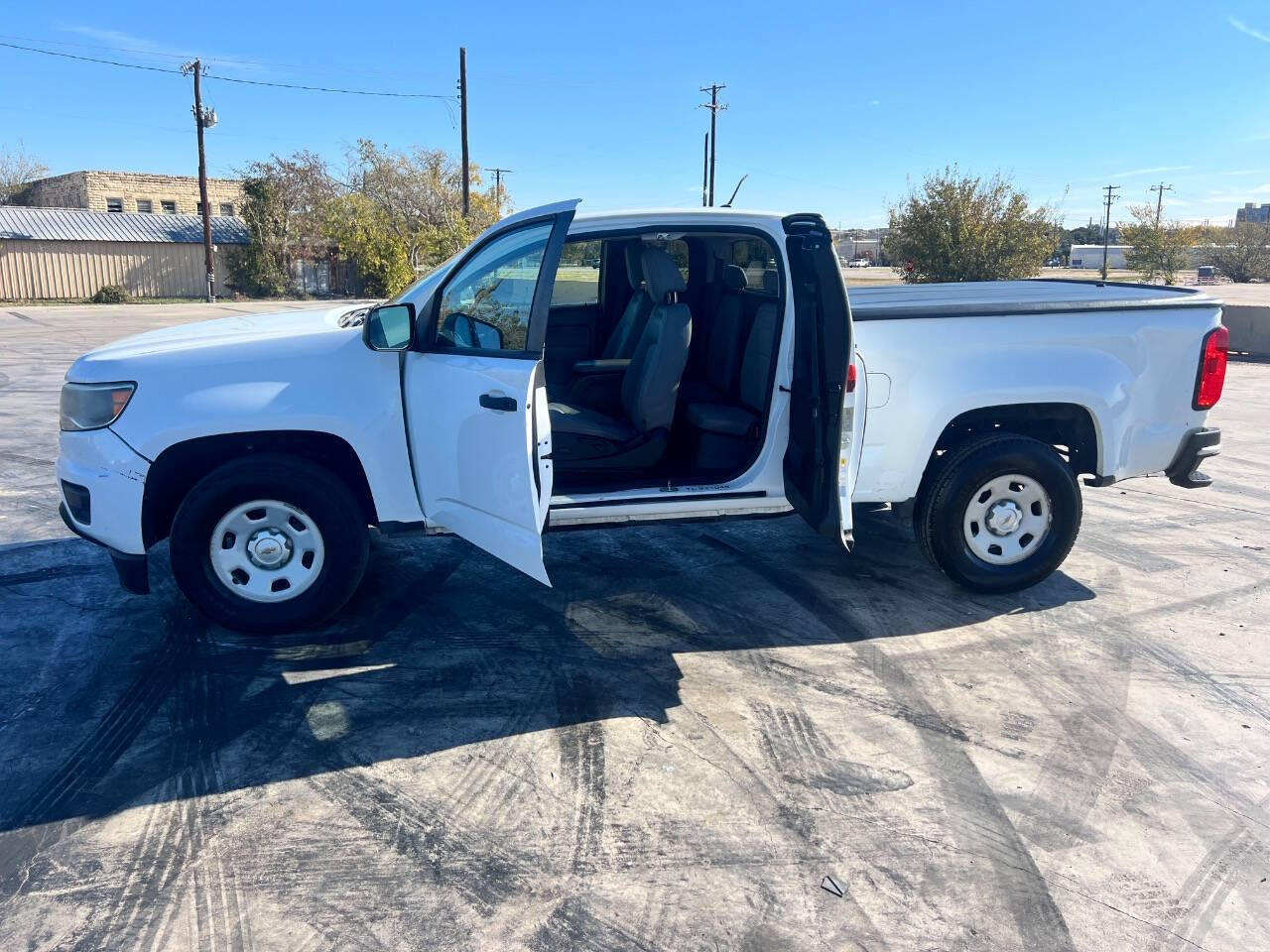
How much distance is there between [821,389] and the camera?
14.8ft

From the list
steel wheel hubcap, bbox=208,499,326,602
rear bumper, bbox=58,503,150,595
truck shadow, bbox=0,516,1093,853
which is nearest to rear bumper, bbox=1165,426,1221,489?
truck shadow, bbox=0,516,1093,853

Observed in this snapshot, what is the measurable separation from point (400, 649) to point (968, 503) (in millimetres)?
3043

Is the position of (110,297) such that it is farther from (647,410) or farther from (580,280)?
(647,410)

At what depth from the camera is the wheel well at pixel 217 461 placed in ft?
14.5

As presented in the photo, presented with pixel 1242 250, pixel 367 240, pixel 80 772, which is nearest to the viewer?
pixel 80 772

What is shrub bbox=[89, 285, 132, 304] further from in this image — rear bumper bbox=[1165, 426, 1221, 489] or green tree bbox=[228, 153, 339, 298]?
rear bumper bbox=[1165, 426, 1221, 489]

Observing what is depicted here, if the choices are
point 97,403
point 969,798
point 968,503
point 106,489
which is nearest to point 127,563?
point 106,489

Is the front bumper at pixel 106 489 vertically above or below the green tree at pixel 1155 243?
below

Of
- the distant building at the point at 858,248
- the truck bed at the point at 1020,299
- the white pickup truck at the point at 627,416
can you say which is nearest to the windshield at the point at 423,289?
the white pickup truck at the point at 627,416

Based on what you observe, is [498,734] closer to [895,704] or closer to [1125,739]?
[895,704]

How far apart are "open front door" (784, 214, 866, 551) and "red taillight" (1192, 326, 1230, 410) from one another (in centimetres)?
198

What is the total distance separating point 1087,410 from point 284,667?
14.2ft

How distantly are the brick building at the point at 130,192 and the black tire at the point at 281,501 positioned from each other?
51.4 metres

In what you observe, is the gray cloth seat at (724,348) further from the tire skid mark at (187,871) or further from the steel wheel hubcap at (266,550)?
the tire skid mark at (187,871)
